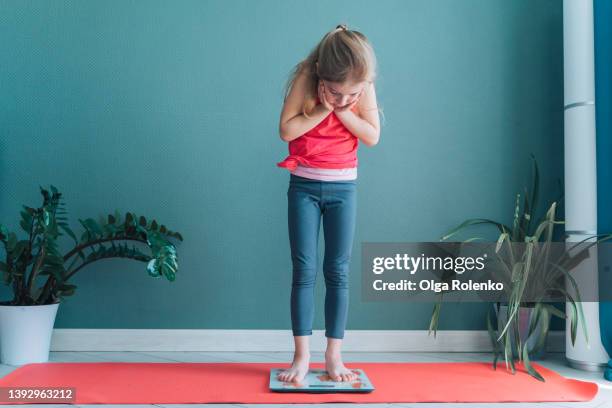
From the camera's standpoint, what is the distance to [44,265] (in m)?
1.94

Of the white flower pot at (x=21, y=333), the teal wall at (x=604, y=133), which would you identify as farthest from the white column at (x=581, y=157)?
the white flower pot at (x=21, y=333)

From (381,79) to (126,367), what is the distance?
139 centimetres

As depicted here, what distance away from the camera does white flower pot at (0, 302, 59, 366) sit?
185 centimetres

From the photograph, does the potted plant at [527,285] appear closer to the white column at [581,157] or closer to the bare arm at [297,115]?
the white column at [581,157]

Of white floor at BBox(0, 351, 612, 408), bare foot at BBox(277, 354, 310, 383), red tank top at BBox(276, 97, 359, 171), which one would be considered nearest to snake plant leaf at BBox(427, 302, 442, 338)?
white floor at BBox(0, 351, 612, 408)

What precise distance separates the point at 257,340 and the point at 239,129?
0.81m

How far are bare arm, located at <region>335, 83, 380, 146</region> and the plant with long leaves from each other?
720 millimetres

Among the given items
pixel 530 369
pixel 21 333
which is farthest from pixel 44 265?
pixel 530 369

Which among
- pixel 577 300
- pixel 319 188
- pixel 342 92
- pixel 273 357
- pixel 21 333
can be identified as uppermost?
pixel 342 92

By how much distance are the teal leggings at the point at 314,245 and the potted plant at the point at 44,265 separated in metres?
0.45

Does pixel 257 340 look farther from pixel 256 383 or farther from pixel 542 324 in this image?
pixel 542 324

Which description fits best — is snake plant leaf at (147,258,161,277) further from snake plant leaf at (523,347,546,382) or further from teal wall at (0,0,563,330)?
snake plant leaf at (523,347,546,382)

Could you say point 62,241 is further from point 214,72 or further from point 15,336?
point 214,72

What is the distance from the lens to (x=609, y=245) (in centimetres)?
193
